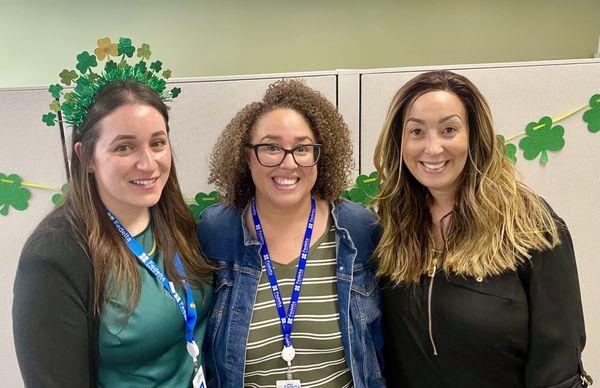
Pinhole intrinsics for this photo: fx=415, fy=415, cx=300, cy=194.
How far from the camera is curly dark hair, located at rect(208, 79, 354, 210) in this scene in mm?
1435

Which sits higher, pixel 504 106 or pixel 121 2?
pixel 121 2

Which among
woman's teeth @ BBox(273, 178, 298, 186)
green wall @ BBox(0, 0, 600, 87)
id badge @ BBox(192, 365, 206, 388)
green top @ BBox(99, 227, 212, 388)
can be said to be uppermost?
green wall @ BBox(0, 0, 600, 87)

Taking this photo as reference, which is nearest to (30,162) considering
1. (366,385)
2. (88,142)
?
(88,142)

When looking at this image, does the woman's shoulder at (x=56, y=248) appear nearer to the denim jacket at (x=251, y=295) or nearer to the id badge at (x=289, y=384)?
the denim jacket at (x=251, y=295)

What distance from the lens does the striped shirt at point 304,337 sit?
1336 mm

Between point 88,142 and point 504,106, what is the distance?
160 centimetres

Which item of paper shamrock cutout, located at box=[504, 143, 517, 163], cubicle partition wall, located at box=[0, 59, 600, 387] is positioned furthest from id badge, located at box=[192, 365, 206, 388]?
paper shamrock cutout, located at box=[504, 143, 517, 163]

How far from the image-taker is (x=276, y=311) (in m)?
1.35

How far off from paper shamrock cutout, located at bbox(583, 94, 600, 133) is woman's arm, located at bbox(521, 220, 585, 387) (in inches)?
34.5

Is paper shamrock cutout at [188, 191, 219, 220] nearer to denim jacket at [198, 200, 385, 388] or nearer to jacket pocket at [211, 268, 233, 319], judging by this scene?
denim jacket at [198, 200, 385, 388]

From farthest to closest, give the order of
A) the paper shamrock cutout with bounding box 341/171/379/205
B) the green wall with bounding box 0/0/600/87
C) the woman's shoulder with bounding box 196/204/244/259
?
the green wall with bounding box 0/0/600/87
the paper shamrock cutout with bounding box 341/171/379/205
the woman's shoulder with bounding box 196/204/244/259

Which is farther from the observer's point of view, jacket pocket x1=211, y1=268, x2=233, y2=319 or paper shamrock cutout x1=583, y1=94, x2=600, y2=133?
paper shamrock cutout x1=583, y1=94, x2=600, y2=133

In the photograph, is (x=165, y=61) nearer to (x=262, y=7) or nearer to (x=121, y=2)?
(x=121, y=2)

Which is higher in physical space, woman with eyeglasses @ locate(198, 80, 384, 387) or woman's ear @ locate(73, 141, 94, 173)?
woman's ear @ locate(73, 141, 94, 173)
